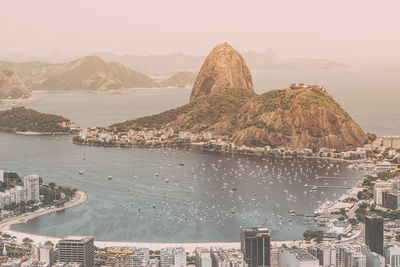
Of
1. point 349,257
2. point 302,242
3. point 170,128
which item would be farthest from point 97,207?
point 170,128

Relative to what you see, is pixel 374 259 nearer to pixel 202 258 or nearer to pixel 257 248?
pixel 257 248

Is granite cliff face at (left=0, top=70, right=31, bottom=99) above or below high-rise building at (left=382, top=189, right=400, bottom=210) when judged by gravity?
above

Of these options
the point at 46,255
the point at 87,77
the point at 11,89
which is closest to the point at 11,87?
the point at 11,89

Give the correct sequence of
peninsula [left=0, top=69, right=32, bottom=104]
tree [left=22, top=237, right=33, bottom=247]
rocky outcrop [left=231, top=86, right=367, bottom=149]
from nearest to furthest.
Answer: tree [left=22, top=237, right=33, bottom=247], rocky outcrop [left=231, top=86, right=367, bottom=149], peninsula [left=0, top=69, right=32, bottom=104]

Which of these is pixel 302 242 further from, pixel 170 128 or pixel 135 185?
pixel 170 128

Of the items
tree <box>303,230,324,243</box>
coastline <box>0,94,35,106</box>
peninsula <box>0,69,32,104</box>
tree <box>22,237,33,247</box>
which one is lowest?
tree <box>22,237,33,247</box>

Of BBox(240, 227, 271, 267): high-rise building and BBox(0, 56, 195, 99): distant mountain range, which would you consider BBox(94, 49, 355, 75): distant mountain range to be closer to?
BBox(0, 56, 195, 99): distant mountain range

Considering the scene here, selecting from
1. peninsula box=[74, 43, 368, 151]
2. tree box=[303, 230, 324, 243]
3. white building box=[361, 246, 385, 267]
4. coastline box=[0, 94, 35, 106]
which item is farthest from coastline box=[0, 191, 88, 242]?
coastline box=[0, 94, 35, 106]
